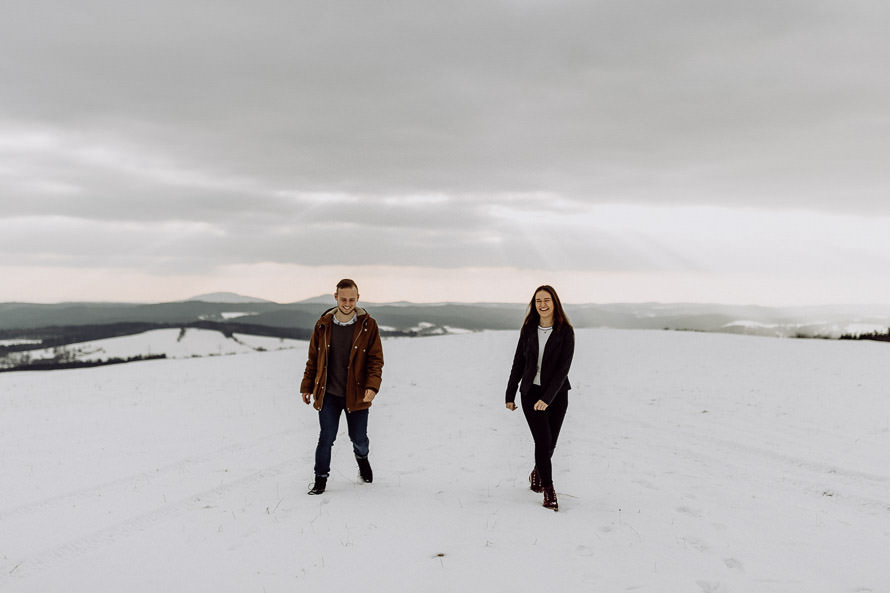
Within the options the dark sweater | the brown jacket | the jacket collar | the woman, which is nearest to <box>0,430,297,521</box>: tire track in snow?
the brown jacket

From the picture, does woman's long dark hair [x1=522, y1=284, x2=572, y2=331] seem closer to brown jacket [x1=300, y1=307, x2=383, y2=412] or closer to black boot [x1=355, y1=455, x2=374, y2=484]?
brown jacket [x1=300, y1=307, x2=383, y2=412]

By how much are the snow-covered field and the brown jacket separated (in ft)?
4.14

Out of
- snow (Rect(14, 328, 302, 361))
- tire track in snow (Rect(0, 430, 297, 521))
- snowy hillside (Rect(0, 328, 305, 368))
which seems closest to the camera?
tire track in snow (Rect(0, 430, 297, 521))

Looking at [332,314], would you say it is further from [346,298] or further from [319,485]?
[319,485]

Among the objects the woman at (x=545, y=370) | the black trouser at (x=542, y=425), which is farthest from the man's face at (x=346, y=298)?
the black trouser at (x=542, y=425)

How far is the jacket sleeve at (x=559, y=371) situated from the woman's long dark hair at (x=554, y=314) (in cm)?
15

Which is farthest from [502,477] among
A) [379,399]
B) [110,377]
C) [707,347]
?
[110,377]

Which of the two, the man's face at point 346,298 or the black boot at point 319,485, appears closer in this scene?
the man's face at point 346,298

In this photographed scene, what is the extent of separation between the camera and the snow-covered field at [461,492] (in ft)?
15.6

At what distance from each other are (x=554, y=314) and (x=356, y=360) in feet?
8.00

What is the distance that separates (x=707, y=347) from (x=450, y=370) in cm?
963

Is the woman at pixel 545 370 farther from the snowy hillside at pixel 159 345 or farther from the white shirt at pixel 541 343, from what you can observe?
the snowy hillside at pixel 159 345

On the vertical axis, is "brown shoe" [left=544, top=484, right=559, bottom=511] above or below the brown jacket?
below

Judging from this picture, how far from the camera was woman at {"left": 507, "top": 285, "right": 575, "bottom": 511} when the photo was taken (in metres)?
6.10
